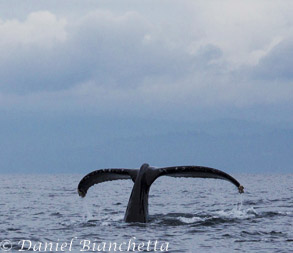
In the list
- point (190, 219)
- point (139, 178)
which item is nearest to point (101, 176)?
point (139, 178)

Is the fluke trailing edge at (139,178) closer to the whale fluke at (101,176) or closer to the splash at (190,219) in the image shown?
the whale fluke at (101,176)

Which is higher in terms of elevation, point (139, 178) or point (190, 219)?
point (139, 178)

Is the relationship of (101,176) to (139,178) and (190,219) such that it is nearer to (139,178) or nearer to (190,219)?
(139,178)


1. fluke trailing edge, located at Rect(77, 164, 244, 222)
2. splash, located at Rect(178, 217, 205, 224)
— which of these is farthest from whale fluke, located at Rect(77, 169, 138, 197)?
splash, located at Rect(178, 217, 205, 224)

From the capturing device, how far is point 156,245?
543 inches

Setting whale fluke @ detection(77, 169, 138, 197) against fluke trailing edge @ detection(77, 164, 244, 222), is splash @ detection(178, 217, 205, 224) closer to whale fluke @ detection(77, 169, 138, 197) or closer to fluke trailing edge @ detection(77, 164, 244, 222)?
fluke trailing edge @ detection(77, 164, 244, 222)

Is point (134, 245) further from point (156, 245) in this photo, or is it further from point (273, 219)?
point (273, 219)

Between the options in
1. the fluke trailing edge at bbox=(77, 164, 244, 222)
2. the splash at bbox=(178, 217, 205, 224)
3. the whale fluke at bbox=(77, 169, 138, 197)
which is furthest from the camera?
the splash at bbox=(178, 217, 205, 224)

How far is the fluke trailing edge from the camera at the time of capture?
1584 centimetres

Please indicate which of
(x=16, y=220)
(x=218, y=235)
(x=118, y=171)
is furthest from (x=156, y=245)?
(x=16, y=220)

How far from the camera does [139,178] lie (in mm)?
16484

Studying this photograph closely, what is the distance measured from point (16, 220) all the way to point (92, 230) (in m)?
5.40

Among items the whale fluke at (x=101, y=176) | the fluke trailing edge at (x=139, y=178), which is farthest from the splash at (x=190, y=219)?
Answer: the whale fluke at (x=101, y=176)

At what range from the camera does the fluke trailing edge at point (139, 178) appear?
15844 mm
